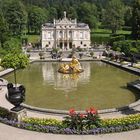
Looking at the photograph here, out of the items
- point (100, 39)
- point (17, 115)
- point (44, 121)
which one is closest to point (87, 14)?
point (100, 39)

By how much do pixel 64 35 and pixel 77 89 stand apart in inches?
1772

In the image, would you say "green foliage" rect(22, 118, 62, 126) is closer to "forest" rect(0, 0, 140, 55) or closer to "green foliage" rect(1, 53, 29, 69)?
"green foliage" rect(1, 53, 29, 69)

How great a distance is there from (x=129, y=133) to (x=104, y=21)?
8555cm

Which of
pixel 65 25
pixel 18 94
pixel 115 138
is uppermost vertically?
pixel 65 25

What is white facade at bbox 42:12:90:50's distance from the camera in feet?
249

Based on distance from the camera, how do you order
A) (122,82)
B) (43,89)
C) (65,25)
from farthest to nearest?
(65,25) < (122,82) < (43,89)

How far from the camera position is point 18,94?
1998 centimetres

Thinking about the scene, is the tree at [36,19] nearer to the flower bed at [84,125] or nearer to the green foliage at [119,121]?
the flower bed at [84,125]

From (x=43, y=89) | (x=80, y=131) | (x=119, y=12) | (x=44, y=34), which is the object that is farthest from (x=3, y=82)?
(x=119, y=12)

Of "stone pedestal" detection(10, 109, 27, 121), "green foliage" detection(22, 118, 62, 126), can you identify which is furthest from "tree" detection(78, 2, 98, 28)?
"green foliage" detection(22, 118, 62, 126)

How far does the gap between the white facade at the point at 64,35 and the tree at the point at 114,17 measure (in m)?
21.1

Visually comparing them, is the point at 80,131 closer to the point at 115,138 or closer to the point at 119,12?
the point at 115,138

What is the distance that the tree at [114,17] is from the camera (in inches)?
3765

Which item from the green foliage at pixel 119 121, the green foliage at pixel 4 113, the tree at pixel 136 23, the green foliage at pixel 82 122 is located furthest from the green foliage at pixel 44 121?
the tree at pixel 136 23
